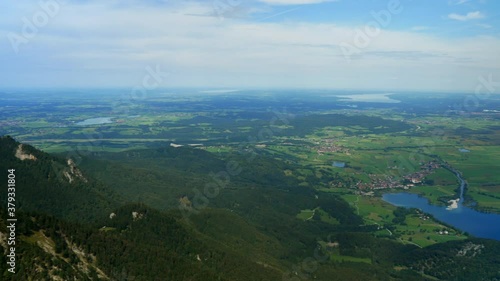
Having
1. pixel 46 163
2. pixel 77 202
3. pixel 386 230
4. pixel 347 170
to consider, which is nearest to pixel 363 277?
pixel 386 230

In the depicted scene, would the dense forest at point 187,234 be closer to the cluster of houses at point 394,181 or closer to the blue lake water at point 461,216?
the blue lake water at point 461,216

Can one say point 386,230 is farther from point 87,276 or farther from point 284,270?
point 87,276

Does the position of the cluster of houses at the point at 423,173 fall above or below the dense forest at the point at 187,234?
below

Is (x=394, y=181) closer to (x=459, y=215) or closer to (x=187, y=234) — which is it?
(x=459, y=215)

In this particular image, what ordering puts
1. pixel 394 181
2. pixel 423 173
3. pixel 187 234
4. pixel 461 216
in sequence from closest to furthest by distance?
pixel 187 234 < pixel 461 216 < pixel 394 181 < pixel 423 173

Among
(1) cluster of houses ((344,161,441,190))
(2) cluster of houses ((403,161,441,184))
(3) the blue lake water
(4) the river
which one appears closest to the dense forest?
(3) the blue lake water

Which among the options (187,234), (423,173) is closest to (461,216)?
(423,173)

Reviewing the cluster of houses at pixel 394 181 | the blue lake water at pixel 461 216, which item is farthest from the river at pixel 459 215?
the cluster of houses at pixel 394 181

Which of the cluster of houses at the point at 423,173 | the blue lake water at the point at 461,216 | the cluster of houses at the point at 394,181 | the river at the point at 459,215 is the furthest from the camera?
the cluster of houses at the point at 423,173
